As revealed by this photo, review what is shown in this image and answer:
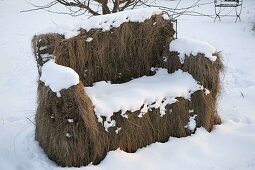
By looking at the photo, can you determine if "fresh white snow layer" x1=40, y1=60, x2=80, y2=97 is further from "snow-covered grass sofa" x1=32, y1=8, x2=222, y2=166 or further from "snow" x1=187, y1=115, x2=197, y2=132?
"snow" x1=187, y1=115, x2=197, y2=132

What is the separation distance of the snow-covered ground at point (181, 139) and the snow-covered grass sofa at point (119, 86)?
0.12 metres

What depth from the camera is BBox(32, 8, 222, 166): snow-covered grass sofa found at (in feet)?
8.70

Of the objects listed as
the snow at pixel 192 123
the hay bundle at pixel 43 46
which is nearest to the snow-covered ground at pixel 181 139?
the snow at pixel 192 123

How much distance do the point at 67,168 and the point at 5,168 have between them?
0.51 meters

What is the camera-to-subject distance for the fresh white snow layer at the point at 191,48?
10.4ft

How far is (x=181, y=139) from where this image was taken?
312 centimetres

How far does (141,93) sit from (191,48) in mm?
678

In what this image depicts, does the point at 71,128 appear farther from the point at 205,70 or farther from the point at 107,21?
the point at 205,70

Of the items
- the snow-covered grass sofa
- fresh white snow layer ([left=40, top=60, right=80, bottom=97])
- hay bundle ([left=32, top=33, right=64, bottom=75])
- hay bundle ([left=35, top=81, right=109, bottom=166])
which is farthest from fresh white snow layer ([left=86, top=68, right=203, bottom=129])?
hay bundle ([left=32, top=33, right=64, bottom=75])

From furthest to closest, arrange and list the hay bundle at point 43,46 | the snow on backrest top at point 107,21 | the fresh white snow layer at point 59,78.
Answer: the snow on backrest top at point 107,21
the hay bundle at point 43,46
the fresh white snow layer at point 59,78

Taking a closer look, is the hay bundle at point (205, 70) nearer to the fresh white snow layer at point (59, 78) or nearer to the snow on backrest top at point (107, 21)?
the snow on backrest top at point (107, 21)

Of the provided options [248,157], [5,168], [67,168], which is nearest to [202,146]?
[248,157]

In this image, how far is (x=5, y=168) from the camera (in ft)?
9.12

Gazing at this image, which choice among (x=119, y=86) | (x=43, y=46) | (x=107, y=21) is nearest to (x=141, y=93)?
(x=119, y=86)
